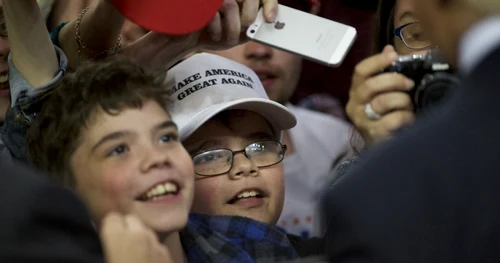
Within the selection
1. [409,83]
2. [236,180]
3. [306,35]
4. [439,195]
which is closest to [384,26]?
[306,35]

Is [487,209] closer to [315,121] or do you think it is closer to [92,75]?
A: [92,75]

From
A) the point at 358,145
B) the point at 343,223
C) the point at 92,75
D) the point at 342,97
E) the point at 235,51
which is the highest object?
the point at 343,223

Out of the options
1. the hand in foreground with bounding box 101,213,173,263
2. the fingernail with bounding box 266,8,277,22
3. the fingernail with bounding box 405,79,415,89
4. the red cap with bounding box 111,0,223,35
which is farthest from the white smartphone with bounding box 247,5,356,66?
the hand in foreground with bounding box 101,213,173,263

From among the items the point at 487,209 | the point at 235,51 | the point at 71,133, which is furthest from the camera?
the point at 235,51

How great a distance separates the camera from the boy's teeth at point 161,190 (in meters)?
1.20

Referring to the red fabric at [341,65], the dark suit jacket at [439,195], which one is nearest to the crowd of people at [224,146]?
the dark suit jacket at [439,195]

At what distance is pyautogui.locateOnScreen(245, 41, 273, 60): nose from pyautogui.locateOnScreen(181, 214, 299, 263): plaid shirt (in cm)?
51

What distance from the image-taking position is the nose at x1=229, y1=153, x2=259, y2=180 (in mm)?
1439

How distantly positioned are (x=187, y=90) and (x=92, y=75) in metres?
0.19

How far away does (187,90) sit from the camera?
1484 mm

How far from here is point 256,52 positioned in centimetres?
185

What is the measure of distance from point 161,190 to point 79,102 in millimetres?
187

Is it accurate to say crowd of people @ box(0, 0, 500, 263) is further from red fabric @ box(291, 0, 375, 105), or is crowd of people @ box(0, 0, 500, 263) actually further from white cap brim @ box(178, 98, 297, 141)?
red fabric @ box(291, 0, 375, 105)

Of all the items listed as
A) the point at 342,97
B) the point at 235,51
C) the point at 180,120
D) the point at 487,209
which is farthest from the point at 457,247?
the point at 342,97
